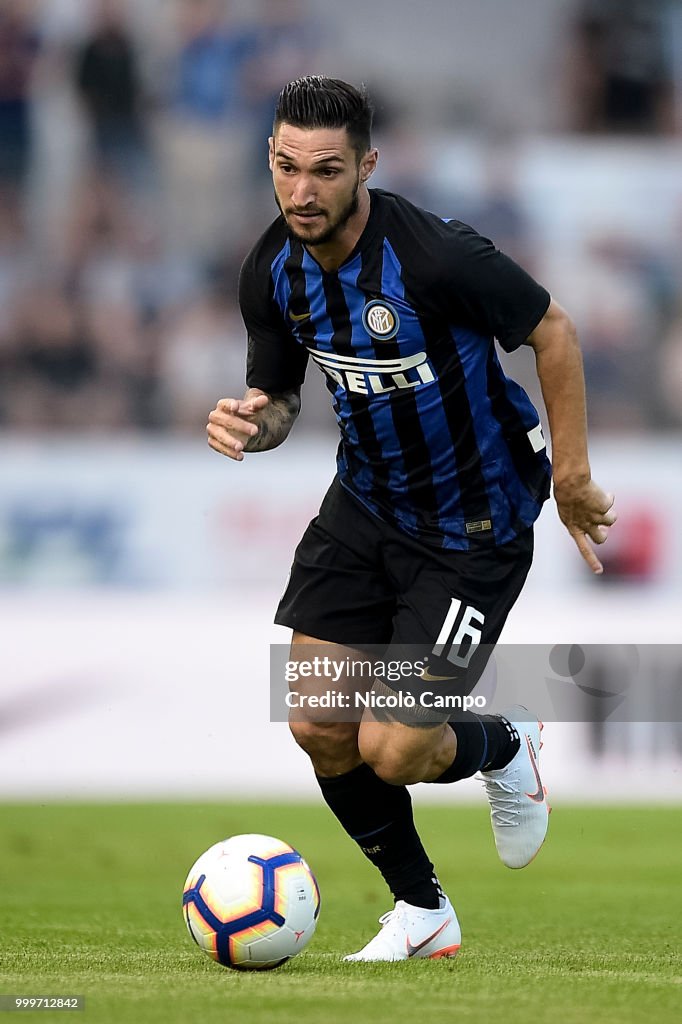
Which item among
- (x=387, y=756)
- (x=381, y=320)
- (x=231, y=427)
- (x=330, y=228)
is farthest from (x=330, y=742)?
(x=330, y=228)

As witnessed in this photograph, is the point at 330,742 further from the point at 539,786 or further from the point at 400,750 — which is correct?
the point at 539,786

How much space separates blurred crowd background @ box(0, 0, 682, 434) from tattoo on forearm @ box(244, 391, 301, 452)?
6879 mm

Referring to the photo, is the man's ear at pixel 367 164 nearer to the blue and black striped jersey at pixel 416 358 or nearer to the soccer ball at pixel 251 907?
the blue and black striped jersey at pixel 416 358

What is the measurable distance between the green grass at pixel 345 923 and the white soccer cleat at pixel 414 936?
0.11 meters

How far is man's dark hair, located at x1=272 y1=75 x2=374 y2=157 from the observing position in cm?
431

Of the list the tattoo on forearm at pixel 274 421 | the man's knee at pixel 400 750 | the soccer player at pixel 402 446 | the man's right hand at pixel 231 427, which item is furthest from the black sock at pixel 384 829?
the man's right hand at pixel 231 427

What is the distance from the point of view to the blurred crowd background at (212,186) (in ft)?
40.1

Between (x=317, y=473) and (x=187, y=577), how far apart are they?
3.82 ft

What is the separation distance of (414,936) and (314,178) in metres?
2.24

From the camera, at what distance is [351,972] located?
4391 millimetres

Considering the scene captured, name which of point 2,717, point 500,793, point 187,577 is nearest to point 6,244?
point 187,577

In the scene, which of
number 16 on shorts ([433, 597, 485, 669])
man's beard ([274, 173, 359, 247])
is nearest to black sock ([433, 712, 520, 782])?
number 16 on shorts ([433, 597, 485, 669])

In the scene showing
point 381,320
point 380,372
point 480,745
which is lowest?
point 480,745

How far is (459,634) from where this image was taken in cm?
469
